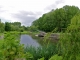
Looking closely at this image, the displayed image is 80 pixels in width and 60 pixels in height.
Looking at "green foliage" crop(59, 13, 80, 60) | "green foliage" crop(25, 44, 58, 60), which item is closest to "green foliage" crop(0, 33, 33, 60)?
"green foliage" crop(59, 13, 80, 60)

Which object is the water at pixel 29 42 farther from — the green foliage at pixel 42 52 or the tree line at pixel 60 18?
the tree line at pixel 60 18

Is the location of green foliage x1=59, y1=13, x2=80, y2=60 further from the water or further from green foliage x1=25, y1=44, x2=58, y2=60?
green foliage x1=25, y1=44, x2=58, y2=60

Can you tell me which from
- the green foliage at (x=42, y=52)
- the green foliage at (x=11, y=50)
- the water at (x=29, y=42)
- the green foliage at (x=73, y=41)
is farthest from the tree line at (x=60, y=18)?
the green foliage at (x=11, y=50)

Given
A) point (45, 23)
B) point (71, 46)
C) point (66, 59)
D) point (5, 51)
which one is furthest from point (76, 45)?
point (45, 23)

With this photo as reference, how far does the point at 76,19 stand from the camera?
7.39 ft

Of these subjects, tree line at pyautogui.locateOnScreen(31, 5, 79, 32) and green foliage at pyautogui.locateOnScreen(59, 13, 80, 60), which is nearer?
green foliage at pyautogui.locateOnScreen(59, 13, 80, 60)

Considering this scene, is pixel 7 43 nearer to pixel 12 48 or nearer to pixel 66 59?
pixel 12 48

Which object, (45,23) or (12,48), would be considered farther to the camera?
(45,23)

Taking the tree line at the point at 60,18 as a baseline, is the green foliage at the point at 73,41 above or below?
below

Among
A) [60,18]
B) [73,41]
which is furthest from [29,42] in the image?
[73,41]

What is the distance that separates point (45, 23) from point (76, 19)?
176ft

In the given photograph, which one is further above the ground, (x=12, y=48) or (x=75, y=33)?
(x=75, y=33)

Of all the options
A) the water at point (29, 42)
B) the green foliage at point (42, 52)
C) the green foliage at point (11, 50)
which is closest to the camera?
the green foliage at point (11, 50)

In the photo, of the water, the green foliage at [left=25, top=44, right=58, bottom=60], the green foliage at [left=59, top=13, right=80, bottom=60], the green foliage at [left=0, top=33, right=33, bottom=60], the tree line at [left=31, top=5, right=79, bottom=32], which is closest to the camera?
the green foliage at [left=0, top=33, right=33, bottom=60]
